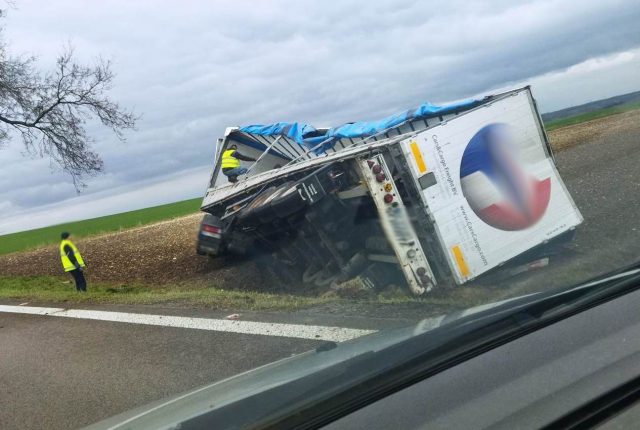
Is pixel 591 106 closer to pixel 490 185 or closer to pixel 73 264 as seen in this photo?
pixel 490 185

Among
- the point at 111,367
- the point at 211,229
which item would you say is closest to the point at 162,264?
the point at 211,229

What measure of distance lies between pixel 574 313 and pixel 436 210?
449 cm

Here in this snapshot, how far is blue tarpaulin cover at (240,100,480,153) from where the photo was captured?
8203 mm

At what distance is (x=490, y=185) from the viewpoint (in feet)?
23.3

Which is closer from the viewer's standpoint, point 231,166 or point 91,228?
point 231,166

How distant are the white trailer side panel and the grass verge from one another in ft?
5.66

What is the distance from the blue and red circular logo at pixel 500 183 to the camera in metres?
7.05

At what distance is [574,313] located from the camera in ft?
7.89

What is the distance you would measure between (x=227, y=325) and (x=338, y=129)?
13.7 ft

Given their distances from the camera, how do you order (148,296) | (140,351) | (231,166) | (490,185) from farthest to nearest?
(231,166) → (148,296) → (490,185) → (140,351)

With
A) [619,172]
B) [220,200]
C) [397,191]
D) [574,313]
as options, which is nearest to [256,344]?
[397,191]

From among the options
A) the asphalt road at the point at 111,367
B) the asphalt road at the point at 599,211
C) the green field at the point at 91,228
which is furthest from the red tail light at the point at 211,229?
the green field at the point at 91,228

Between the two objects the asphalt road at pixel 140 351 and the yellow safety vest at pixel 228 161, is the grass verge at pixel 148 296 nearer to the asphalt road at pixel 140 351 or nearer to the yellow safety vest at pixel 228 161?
the asphalt road at pixel 140 351

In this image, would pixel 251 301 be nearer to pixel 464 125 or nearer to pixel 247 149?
pixel 464 125
